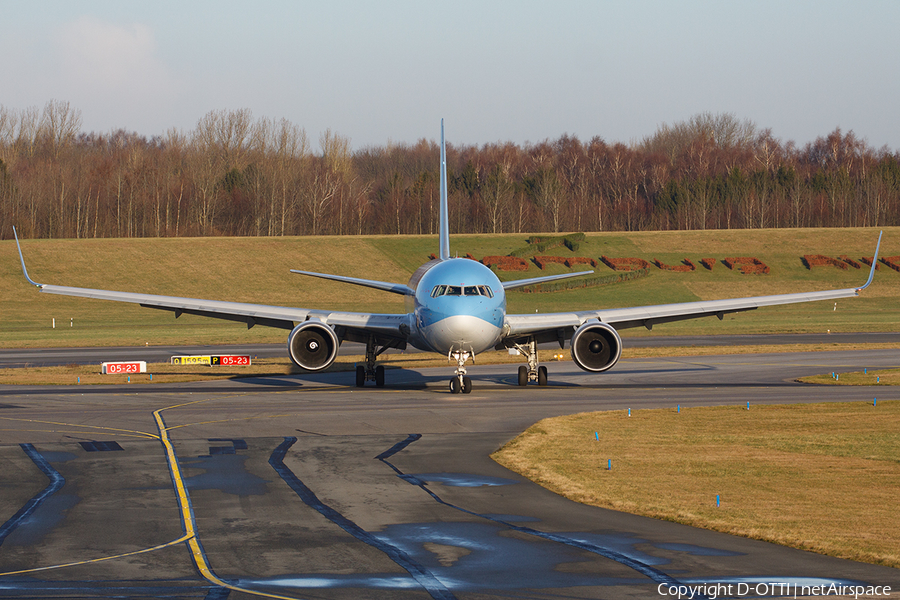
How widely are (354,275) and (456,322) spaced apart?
75.2 m

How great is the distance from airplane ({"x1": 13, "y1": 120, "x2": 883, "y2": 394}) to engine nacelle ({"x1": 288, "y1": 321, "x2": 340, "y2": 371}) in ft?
0.12

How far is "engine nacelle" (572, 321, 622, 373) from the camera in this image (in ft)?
105

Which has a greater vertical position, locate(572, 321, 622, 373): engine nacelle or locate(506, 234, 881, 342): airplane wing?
locate(506, 234, 881, 342): airplane wing

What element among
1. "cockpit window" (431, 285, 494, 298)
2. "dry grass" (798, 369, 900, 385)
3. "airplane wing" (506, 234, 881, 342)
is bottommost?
"dry grass" (798, 369, 900, 385)

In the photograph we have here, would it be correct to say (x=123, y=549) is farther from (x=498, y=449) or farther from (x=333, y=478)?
(x=498, y=449)

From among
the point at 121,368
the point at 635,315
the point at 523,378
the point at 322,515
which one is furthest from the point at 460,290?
the point at 121,368

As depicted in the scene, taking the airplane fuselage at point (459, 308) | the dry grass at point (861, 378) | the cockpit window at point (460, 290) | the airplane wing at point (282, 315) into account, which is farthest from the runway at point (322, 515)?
the dry grass at point (861, 378)

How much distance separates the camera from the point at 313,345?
32.8 m

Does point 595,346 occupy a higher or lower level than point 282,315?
lower

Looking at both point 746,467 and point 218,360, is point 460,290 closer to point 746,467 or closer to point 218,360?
Answer: point 746,467

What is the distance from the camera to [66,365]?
44438 millimetres

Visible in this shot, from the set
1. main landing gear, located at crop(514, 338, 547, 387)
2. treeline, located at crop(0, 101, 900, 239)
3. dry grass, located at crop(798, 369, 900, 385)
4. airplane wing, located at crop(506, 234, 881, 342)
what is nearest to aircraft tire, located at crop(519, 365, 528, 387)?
main landing gear, located at crop(514, 338, 547, 387)

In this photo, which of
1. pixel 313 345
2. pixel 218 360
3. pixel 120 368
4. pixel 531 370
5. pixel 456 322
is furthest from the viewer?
pixel 218 360

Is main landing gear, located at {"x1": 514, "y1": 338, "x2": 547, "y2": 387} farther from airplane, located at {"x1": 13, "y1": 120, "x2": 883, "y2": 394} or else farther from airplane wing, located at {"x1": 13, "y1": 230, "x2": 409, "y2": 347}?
airplane wing, located at {"x1": 13, "y1": 230, "x2": 409, "y2": 347}
